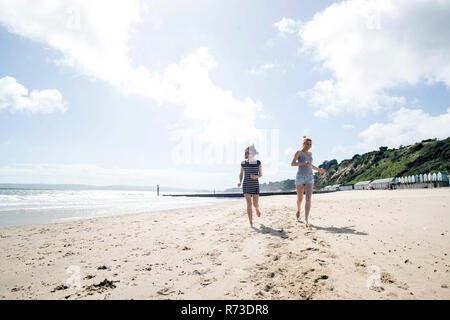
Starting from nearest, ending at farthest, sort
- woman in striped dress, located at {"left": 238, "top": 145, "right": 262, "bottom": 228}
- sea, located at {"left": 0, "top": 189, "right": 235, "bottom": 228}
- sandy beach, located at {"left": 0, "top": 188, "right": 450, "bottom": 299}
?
sandy beach, located at {"left": 0, "top": 188, "right": 450, "bottom": 299}, woman in striped dress, located at {"left": 238, "top": 145, "right": 262, "bottom": 228}, sea, located at {"left": 0, "top": 189, "right": 235, "bottom": 228}

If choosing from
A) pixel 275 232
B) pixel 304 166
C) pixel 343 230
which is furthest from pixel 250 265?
pixel 304 166

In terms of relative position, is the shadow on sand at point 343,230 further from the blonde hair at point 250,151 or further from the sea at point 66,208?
the sea at point 66,208

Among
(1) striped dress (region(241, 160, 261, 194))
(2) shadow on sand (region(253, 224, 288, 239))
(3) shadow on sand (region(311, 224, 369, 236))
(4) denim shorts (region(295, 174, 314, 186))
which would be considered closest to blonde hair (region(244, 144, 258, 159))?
(1) striped dress (region(241, 160, 261, 194))

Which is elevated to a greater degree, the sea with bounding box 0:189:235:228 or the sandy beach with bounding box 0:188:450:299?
the sandy beach with bounding box 0:188:450:299

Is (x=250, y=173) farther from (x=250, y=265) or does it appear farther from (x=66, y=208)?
(x=66, y=208)

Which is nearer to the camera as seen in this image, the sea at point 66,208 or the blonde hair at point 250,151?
the blonde hair at point 250,151

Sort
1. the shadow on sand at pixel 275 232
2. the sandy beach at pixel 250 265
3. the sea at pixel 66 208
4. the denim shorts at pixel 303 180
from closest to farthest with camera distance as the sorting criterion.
A: the sandy beach at pixel 250 265, the shadow on sand at pixel 275 232, the denim shorts at pixel 303 180, the sea at pixel 66 208

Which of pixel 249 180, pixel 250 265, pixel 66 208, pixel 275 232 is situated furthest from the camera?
pixel 66 208

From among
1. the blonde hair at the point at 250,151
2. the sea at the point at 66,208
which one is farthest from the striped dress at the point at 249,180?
the sea at the point at 66,208

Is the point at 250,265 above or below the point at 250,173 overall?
below

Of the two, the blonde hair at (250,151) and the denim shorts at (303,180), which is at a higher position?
the blonde hair at (250,151)

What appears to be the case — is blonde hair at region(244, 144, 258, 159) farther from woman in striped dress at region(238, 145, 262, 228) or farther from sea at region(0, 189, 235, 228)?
sea at region(0, 189, 235, 228)
